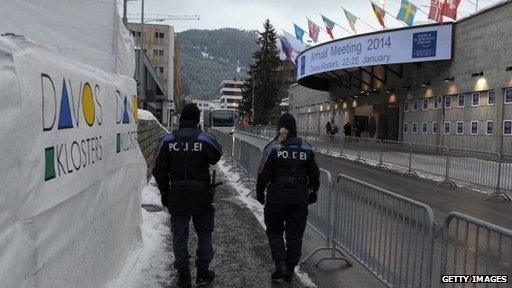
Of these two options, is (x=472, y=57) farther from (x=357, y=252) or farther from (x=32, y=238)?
(x=32, y=238)

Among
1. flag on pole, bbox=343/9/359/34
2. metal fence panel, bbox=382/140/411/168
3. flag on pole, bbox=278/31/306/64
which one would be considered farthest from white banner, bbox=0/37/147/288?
flag on pole, bbox=278/31/306/64

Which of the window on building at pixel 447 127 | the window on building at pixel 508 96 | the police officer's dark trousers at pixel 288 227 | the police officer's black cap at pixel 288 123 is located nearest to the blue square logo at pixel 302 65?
the window on building at pixel 447 127

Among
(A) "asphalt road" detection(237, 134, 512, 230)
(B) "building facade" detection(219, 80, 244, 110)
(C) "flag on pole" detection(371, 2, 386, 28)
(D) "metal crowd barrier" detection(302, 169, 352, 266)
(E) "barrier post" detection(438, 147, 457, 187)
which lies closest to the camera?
(D) "metal crowd barrier" detection(302, 169, 352, 266)

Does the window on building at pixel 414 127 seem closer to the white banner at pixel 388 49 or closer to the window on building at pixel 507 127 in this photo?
the white banner at pixel 388 49

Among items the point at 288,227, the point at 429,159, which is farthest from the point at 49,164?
the point at 429,159

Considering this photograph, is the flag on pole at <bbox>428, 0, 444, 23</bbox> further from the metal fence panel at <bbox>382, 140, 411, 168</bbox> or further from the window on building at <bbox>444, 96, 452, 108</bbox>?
the metal fence panel at <bbox>382, 140, 411, 168</bbox>

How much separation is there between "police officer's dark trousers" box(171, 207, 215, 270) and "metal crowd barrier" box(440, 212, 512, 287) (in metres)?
2.44

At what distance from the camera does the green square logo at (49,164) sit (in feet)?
10.3

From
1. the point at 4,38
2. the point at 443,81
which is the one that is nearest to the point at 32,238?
the point at 4,38

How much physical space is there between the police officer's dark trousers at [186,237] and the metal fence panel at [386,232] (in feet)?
5.57

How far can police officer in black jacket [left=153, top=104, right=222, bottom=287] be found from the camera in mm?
5379

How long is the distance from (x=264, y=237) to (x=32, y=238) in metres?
5.01

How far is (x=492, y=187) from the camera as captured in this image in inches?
539
